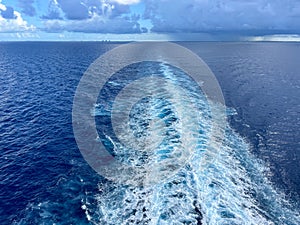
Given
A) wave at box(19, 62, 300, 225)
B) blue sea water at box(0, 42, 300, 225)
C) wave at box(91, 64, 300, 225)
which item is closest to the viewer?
wave at box(91, 64, 300, 225)

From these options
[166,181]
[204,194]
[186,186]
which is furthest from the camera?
[166,181]

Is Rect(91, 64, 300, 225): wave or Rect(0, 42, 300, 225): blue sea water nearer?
Rect(91, 64, 300, 225): wave

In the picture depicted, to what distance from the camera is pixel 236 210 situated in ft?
49.0

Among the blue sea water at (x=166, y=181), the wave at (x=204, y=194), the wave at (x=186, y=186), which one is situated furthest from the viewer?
the blue sea water at (x=166, y=181)

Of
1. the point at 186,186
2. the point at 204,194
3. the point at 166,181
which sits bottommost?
the point at 166,181

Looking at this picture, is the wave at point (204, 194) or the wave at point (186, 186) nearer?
the wave at point (204, 194)

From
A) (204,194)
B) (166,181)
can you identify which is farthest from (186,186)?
(166,181)

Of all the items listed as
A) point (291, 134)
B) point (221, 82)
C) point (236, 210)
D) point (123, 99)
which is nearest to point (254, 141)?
point (291, 134)

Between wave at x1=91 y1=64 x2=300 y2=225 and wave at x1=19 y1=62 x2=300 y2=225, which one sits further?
wave at x1=19 y1=62 x2=300 y2=225

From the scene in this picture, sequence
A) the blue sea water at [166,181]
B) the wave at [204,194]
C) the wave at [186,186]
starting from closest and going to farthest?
the wave at [204,194]
the wave at [186,186]
the blue sea water at [166,181]

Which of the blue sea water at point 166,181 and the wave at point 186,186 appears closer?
the wave at point 186,186

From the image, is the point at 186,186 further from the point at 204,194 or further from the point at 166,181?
the point at 166,181

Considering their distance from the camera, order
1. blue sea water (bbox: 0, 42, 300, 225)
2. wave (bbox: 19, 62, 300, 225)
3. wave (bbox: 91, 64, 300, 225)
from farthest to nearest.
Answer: blue sea water (bbox: 0, 42, 300, 225), wave (bbox: 19, 62, 300, 225), wave (bbox: 91, 64, 300, 225)

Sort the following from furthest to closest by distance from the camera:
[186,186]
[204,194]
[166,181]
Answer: [166,181] → [186,186] → [204,194]
